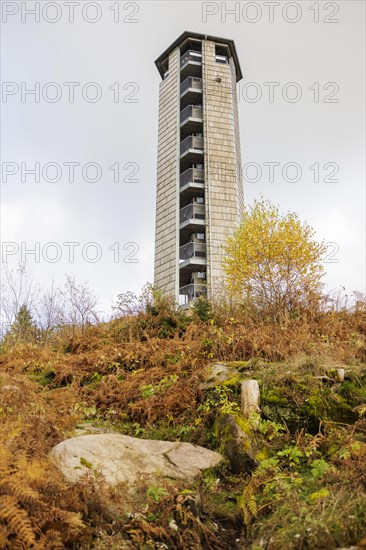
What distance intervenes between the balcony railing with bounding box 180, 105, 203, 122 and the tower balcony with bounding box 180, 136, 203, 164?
5.80ft

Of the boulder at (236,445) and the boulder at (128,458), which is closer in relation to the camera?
the boulder at (128,458)

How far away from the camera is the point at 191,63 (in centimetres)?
3228

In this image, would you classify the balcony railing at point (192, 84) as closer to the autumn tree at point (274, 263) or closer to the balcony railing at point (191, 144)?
the balcony railing at point (191, 144)

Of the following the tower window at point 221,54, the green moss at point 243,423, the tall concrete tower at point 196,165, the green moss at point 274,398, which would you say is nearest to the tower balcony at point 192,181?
the tall concrete tower at point 196,165

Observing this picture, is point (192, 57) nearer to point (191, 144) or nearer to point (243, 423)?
point (191, 144)

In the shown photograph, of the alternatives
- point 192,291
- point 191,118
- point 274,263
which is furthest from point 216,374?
point 191,118

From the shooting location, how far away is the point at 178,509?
12.4 ft

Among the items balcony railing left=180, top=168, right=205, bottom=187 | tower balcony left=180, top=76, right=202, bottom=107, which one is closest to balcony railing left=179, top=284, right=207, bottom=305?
balcony railing left=180, top=168, right=205, bottom=187

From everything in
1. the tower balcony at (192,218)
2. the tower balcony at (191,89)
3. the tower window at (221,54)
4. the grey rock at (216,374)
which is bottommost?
the grey rock at (216,374)

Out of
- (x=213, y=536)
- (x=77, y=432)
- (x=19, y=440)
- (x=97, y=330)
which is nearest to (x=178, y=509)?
(x=213, y=536)

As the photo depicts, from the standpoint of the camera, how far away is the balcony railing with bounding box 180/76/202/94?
31.6 m

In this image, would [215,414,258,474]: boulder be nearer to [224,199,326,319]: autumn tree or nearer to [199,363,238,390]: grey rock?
[199,363,238,390]: grey rock

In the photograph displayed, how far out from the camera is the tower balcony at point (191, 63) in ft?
107

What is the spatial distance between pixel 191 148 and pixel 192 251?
7.60 metres
